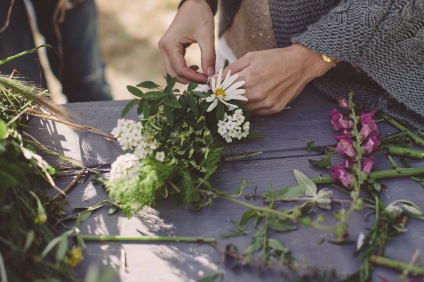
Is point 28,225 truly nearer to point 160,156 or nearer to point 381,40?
point 160,156

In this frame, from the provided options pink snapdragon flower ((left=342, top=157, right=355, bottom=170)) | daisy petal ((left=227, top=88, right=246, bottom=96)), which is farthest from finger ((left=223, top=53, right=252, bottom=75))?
pink snapdragon flower ((left=342, top=157, right=355, bottom=170))

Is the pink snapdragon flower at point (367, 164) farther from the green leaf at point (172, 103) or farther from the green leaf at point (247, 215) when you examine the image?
the green leaf at point (172, 103)

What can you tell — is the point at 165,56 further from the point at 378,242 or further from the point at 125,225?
the point at 378,242

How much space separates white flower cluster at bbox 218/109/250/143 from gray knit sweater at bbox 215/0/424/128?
0.88ft

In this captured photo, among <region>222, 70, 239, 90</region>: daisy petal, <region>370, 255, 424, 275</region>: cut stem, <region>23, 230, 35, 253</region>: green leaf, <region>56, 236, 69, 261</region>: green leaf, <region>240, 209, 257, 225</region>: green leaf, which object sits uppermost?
<region>222, 70, 239, 90</region>: daisy petal

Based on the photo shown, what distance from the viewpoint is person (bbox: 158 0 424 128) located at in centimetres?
107

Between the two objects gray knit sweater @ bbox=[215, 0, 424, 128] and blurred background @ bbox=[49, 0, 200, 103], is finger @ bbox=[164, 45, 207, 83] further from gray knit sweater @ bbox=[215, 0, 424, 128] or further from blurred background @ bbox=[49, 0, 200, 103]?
blurred background @ bbox=[49, 0, 200, 103]

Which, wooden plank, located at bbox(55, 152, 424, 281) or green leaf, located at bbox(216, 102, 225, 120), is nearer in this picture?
wooden plank, located at bbox(55, 152, 424, 281)

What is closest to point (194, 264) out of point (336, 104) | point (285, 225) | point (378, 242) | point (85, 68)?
point (285, 225)

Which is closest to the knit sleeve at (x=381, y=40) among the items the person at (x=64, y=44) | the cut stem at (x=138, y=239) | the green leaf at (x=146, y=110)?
the green leaf at (x=146, y=110)

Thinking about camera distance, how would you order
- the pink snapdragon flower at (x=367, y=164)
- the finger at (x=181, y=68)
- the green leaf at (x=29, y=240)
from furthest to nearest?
the finger at (x=181, y=68), the pink snapdragon flower at (x=367, y=164), the green leaf at (x=29, y=240)

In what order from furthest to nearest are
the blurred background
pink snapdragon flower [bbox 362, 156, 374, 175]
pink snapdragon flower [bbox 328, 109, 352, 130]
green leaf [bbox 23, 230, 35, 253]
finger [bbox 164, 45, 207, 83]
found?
the blurred background
finger [bbox 164, 45, 207, 83]
pink snapdragon flower [bbox 328, 109, 352, 130]
pink snapdragon flower [bbox 362, 156, 374, 175]
green leaf [bbox 23, 230, 35, 253]

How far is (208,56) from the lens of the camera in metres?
1.22

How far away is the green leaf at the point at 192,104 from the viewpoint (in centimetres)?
97
